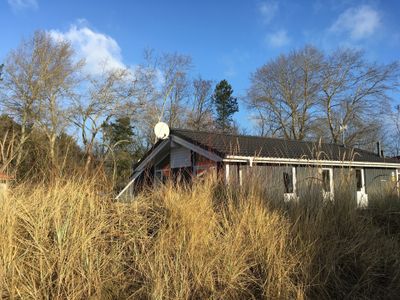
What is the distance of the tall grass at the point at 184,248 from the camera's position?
10.8ft

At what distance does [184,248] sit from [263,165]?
4131mm

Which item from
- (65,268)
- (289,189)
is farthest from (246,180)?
(65,268)

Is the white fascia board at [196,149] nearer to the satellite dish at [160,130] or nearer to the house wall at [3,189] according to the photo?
the satellite dish at [160,130]

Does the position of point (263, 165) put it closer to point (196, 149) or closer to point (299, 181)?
point (299, 181)

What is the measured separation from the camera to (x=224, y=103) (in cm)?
5238

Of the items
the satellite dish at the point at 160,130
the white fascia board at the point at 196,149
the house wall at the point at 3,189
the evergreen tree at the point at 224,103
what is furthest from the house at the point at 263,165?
the evergreen tree at the point at 224,103

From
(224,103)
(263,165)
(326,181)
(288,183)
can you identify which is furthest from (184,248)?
(224,103)

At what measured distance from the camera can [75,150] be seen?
5.09 meters

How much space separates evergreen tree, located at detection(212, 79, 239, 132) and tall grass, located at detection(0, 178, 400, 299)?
45.8m

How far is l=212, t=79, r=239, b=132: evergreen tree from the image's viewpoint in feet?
169

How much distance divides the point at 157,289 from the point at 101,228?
44.8 inches

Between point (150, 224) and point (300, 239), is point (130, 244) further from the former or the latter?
point (300, 239)

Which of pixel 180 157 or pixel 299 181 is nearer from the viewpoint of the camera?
pixel 299 181

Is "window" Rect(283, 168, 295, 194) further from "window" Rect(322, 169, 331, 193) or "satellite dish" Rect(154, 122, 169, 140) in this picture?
"satellite dish" Rect(154, 122, 169, 140)
